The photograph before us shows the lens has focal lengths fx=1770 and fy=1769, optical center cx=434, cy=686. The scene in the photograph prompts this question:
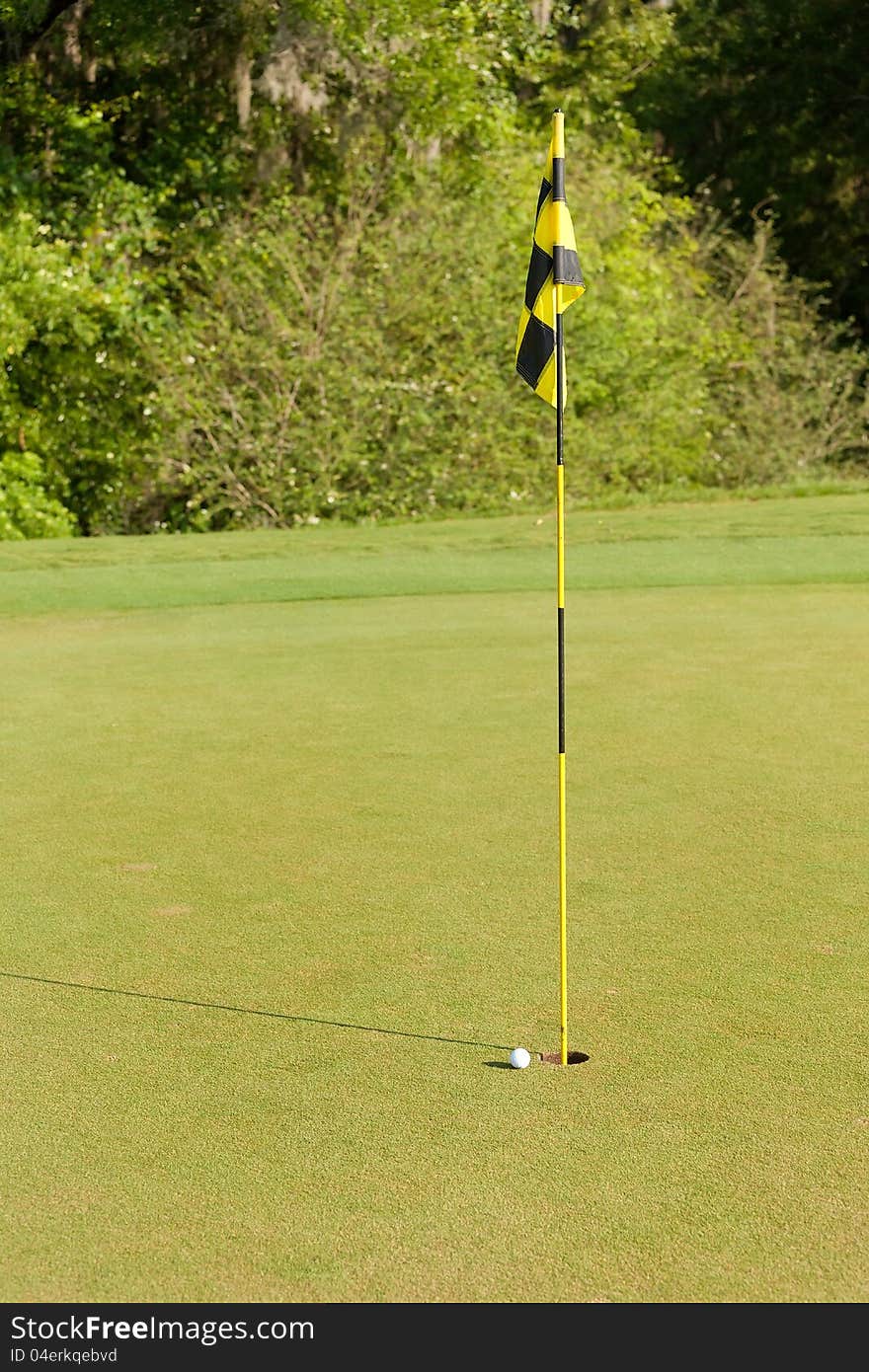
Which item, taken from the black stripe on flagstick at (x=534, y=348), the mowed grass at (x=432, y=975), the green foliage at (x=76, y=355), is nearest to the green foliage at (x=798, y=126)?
the green foliage at (x=76, y=355)

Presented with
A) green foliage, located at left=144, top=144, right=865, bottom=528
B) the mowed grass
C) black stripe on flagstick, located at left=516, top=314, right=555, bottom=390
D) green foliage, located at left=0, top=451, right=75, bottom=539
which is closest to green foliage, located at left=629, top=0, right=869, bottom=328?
green foliage, located at left=144, top=144, right=865, bottom=528

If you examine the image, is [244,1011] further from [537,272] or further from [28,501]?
[28,501]

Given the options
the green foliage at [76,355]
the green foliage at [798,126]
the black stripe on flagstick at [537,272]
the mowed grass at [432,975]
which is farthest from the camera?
the green foliage at [798,126]

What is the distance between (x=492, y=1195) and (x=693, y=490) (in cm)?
1910

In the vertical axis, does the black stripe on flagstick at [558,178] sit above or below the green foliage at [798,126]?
below

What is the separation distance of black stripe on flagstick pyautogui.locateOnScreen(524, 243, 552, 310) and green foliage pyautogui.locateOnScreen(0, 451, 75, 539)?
1615cm

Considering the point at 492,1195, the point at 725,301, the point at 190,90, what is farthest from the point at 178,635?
the point at 725,301

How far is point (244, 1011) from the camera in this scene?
4.27 meters

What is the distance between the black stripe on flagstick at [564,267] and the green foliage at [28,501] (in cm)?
1624

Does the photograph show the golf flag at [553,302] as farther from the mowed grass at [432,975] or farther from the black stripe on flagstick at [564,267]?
the mowed grass at [432,975]

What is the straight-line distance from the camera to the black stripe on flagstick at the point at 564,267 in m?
4.14

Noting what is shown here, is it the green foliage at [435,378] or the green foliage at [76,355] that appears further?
the green foliage at [435,378]

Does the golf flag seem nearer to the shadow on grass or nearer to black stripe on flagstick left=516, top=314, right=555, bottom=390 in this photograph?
black stripe on flagstick left=516, top=314, right=555, bottom=390

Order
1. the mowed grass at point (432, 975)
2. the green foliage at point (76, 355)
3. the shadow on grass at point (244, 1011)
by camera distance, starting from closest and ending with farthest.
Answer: the mowed grass at point (432, 975)
the shadow on grass at point (244, 1011)
the green foliage at point (76, 355)
